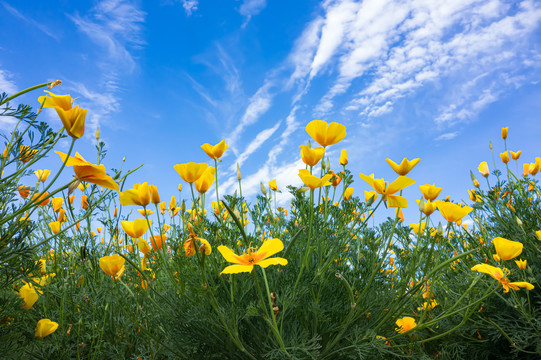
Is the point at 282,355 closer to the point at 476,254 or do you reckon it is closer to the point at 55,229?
the point at 55,229

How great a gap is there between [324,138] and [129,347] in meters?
1.78

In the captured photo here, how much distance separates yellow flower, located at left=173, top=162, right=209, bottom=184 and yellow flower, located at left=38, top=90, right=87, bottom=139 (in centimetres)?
43

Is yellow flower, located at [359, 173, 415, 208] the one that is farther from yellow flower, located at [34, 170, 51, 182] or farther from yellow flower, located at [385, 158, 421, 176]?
yellow flower, located at [34, 170, 51, 182]

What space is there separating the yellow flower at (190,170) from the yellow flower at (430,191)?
1213 mm

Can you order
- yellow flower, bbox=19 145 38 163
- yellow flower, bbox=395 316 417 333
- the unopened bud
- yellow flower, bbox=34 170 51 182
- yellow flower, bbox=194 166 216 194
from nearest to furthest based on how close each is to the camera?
yellow flower, bbox=19 145 38 163, yellow flower, bbox=194 166 216 194, the unopened bud, yellow flower, bbox=395 316 417 333, yellow flower, bbox=34 170 51 182

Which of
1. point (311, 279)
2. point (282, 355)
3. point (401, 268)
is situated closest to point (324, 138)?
point (311, 279)

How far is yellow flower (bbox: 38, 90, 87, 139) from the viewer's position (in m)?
1.10

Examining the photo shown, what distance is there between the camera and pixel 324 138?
171 cm

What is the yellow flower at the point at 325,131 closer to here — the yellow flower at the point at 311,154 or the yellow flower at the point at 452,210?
the yellow flower at the point at 311,154

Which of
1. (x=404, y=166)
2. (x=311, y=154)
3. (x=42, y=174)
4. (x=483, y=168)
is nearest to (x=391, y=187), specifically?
(x=404, y=166)

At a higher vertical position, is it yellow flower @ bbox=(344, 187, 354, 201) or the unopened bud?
yellow flower @ bbox=(344, 187, 354, 201)

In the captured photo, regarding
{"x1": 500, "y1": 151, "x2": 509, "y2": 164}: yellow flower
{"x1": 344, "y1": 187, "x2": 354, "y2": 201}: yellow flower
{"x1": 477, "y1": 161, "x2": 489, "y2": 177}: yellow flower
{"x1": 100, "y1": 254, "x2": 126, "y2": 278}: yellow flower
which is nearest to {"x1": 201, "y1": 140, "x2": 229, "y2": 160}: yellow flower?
{"x1": 100, "y1": 254, "x2": 126, "y2": 278}: yellow flower

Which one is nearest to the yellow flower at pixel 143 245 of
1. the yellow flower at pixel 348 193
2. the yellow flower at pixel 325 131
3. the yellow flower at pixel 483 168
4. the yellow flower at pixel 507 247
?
the yellow flower at pixel 325 131

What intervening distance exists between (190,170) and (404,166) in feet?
3.34
